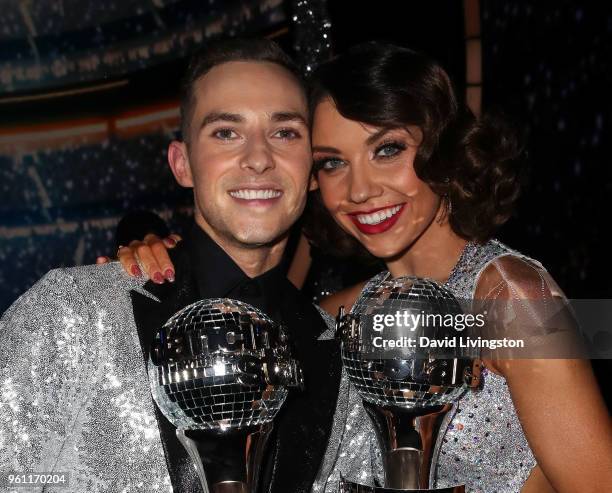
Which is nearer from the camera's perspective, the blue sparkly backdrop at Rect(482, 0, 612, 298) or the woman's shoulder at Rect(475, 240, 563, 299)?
the woman's shoulder at Rect(475, 240, 563, 299)

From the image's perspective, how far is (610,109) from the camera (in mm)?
2613

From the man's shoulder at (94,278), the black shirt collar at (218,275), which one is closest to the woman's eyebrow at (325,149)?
the black shirt collar at (218,275)

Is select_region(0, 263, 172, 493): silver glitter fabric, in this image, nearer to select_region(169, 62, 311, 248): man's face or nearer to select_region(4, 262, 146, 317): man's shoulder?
select_region(4, 262, 146, 317): man's shoulder

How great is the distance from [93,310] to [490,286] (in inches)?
32.3

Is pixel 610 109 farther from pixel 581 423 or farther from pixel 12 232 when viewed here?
pixel 12 232

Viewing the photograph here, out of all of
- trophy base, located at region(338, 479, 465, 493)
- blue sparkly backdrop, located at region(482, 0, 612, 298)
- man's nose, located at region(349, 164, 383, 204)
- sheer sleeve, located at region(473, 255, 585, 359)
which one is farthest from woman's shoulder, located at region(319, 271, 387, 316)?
trophy base, located at region(338, 479, 465, 493)

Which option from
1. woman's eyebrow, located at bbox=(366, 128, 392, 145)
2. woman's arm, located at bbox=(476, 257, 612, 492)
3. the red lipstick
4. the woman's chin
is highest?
woman's eyebrow, located at bbox=(366, 128, 392, 145)

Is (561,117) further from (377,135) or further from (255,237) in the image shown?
(255,237)

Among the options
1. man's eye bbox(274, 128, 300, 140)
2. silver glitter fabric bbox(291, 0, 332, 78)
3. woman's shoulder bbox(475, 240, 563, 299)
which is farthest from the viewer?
silver glitter fabric bbox(291, 0, 332, 78)

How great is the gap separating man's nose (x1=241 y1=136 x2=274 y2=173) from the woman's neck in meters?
0.51

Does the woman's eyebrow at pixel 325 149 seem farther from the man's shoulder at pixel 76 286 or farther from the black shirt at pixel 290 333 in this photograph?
the man's shoulder at pixel 76 286

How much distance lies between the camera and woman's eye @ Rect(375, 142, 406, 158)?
177cm

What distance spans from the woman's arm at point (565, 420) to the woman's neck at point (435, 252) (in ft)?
1.38

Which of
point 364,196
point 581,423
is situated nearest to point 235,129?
point 364,196
